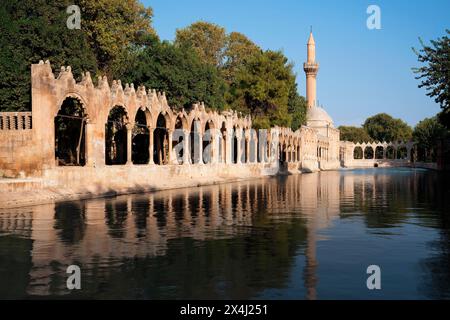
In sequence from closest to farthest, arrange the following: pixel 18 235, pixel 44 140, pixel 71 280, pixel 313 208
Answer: pixel 71 280 < pixel 18 235 < pixel 313 208 < pixel 44 140

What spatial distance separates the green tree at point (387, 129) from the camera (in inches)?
6058

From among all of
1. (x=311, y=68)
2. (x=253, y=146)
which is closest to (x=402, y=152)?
(x=311, y=68)

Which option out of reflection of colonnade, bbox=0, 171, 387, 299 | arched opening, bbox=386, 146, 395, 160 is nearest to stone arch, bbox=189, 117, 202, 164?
reflection of colonnade, bbox=0, 171, 387, 299

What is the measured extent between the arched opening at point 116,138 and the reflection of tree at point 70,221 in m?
18.5

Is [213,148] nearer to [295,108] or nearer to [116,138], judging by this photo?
[116,138]

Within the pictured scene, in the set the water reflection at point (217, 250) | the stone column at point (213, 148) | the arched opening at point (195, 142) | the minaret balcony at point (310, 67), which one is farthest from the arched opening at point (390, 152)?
the water reflection at point (217, 250)

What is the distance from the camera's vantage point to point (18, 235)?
14859 millimetres

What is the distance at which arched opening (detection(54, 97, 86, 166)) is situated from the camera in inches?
1453

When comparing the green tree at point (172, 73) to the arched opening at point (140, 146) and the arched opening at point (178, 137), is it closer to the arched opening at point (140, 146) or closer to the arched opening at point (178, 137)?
the arched opening at point (178, 137)

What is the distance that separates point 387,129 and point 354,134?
365 inches

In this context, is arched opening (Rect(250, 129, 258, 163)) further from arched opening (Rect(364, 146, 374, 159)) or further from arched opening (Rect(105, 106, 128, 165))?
arched opening (Rect(364, 146, 374, 159))
